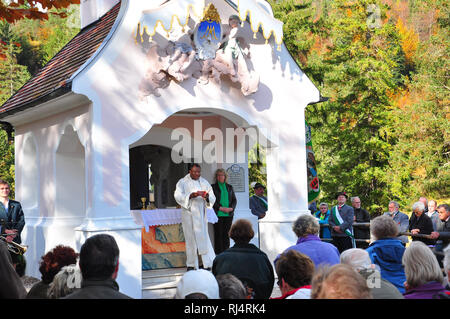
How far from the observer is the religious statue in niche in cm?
1052

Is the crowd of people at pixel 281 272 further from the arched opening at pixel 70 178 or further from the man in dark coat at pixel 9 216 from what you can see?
the arched opening at pixel 70 178

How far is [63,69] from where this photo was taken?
11.9 meters

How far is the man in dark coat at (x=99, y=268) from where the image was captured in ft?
13.1

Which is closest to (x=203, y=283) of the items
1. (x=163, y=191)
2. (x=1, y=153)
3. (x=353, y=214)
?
(x=353, y=214)

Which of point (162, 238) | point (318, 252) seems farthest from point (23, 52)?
point (318, 252)

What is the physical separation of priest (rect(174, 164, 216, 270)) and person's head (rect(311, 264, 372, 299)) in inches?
296

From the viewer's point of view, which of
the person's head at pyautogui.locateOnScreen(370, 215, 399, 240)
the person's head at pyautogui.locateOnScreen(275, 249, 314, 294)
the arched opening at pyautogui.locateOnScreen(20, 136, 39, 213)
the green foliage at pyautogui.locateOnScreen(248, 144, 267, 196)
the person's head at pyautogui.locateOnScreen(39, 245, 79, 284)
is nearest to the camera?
the person's head at pyautogui.locateOnScreen(275, 249, 314, 294)

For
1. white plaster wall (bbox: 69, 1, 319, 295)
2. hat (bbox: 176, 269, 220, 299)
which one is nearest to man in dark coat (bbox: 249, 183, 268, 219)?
white plaster wall (bbox: 69, 1, 319, 295)

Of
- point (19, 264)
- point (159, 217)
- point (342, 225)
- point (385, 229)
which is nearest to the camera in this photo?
point (385, 229)

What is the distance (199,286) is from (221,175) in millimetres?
8443

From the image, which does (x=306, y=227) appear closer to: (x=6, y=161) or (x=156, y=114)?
(x=156, y=114)

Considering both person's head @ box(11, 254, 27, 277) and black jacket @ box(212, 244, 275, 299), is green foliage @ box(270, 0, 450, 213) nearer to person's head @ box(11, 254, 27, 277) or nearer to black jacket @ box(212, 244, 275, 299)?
person's head @ box(11, 254, 27, 277)

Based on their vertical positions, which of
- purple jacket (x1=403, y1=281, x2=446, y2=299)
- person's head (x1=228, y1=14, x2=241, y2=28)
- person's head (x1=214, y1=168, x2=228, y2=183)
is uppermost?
person's head (x1=228, y1=14, x2=241, y2=28)

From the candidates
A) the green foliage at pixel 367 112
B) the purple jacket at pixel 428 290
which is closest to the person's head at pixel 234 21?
the purple jacket at pixel 428 290
